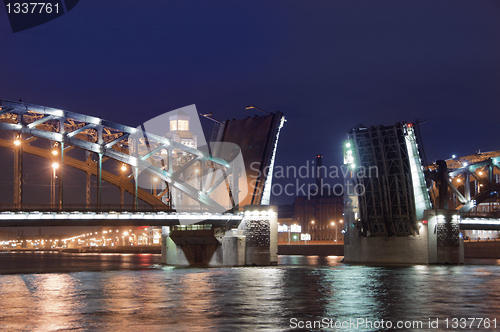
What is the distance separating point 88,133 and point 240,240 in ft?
66.5

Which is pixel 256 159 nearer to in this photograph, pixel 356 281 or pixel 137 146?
pixel 137 146

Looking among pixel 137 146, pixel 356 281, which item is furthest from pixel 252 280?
pixel 137 146

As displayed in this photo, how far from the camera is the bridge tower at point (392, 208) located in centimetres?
6588

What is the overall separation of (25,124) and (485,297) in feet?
150

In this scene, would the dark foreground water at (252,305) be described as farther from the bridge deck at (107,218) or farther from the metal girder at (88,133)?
the metal girder at (88,133)

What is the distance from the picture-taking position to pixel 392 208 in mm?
70062

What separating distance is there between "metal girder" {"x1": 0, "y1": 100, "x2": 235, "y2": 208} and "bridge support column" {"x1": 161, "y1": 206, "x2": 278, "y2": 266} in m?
3.66

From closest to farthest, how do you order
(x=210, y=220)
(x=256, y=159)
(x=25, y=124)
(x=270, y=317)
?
1. (x=270, y=317)
2. (x=25, y=124)
3. (x=210, y=220)
4. (x=256, y=159)

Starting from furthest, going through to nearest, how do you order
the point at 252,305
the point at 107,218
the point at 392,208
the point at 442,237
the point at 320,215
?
the point at 320,215 < the point at 442,237 < the point at 392,208 < the point at 107,218 < the point at 252,305

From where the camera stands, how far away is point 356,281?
4547 centimetres

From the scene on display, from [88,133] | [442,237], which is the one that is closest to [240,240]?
[88,133]

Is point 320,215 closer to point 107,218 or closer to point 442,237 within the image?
point 442,237

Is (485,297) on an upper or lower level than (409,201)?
lower

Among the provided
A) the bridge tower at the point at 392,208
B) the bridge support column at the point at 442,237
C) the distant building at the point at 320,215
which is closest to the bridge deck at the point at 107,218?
the bridge tower at the point at 392,208
